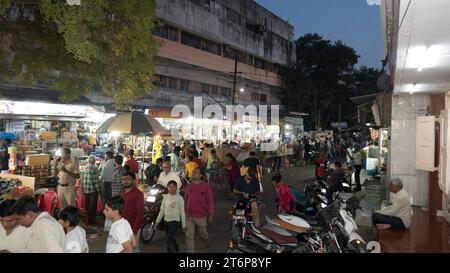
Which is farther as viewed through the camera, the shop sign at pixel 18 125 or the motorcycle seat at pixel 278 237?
the shop sign at pixel 18 125

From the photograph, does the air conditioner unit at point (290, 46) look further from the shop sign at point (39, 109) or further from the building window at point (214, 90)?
the shop sign at point (39, 109)

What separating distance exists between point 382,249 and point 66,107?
1256 centimetres

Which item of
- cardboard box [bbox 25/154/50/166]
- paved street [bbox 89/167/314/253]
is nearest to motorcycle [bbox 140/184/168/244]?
paved street [bbox 89/167/314/253]

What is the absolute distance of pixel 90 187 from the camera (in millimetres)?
9219

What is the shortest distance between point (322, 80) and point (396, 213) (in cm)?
3547

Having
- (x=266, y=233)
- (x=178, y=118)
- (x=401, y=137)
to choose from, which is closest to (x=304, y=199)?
(x=401, y=137)

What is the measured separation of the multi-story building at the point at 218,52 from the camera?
89.2 feet

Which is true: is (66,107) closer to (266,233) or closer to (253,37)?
(266,233)

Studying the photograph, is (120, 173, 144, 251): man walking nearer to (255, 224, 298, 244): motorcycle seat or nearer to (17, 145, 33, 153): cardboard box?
(255, 224, 298, 244): motorcycle seat

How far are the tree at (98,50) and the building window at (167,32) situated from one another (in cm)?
1869

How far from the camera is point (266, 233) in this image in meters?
6.22

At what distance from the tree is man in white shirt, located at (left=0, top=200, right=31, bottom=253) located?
140 inches

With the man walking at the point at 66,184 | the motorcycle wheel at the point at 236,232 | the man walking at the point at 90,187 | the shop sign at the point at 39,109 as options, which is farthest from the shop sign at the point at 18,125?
the motorcycle wheel at the point at 236,232

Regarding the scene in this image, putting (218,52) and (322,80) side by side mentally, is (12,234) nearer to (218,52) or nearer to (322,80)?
(218,52)
